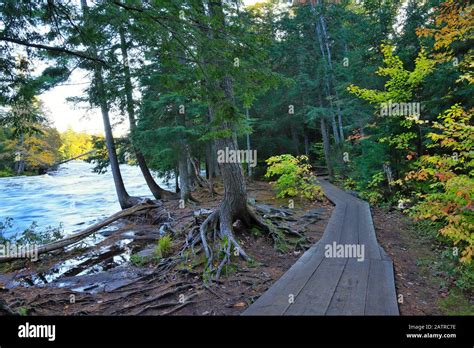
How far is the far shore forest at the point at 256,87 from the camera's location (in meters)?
3.91

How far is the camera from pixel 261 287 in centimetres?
457

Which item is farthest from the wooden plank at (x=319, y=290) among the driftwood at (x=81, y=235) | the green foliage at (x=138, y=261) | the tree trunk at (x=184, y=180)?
the tree trunk at (x=184, y=180)

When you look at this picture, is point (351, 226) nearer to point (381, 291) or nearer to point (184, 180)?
point (381, 291)

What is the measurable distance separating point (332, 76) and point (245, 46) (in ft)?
46.3

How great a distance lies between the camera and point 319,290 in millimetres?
3816

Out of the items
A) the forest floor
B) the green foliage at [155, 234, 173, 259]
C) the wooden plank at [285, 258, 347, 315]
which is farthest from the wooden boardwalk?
the green foliage at [155, 234, 173, 259]

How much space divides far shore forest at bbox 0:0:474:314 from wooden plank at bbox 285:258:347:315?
5.67ft

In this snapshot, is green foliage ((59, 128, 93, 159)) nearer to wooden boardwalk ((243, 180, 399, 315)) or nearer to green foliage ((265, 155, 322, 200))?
green foliage ((265, 155, 322, 200))

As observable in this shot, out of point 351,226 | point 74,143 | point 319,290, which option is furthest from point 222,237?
point 74,143

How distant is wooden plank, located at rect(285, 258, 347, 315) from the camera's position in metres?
3.29

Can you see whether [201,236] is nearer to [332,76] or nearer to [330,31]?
[332,76]

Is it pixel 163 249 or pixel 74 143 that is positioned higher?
pixel 74 143

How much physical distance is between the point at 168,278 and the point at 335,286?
10.3 feet

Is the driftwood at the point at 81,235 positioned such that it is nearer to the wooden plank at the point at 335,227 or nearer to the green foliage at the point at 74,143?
the wooden plank at the point at 335,227
